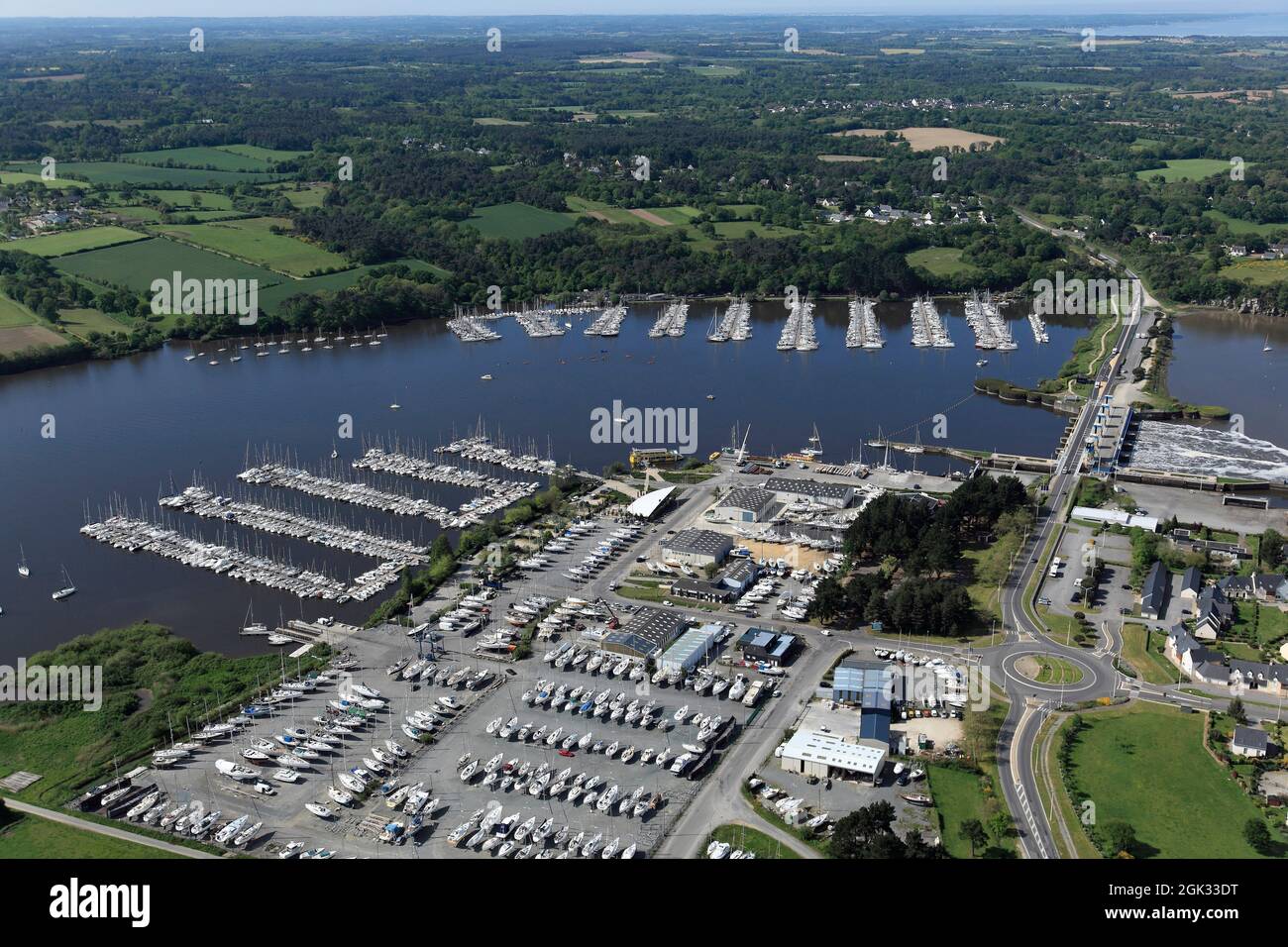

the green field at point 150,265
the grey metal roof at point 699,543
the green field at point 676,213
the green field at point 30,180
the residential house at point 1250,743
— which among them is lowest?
the residential house at point 1250,743

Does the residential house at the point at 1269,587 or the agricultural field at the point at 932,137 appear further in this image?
the agricultural field at the point at 932,137

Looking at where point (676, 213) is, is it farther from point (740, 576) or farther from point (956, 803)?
point (956, 803)

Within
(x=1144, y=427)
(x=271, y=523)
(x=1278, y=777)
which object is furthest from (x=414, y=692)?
(x=1144, y=427)

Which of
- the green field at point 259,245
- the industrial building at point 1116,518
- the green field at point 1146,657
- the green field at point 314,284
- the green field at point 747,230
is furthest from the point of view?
the green field at point 747,230

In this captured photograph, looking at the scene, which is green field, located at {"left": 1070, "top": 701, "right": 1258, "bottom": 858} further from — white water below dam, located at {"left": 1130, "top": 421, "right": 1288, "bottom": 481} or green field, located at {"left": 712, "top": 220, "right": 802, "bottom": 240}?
green field, located at {"left": 712, "top": 220, "right": 802, "bottom": 240}

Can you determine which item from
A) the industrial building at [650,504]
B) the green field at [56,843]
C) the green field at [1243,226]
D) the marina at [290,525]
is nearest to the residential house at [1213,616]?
the industrial building at [650,504]

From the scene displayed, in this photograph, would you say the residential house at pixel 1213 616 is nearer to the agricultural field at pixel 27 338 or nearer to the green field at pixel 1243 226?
the agricultural field at pixel 27 338
